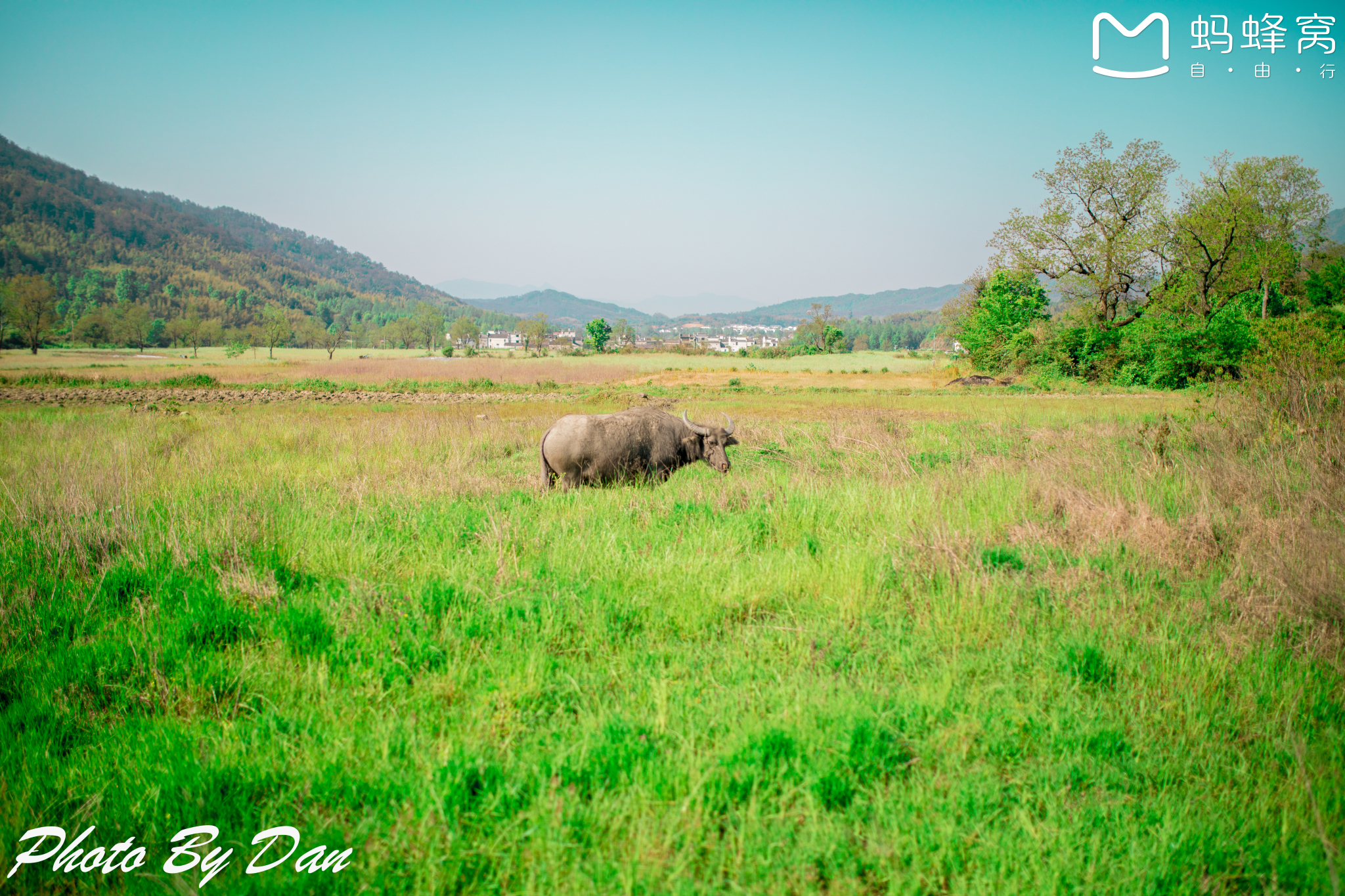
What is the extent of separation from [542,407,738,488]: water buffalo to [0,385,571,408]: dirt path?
66.1ft

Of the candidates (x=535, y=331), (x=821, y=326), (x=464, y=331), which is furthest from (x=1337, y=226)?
(x=464, y=331)

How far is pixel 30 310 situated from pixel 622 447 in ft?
281

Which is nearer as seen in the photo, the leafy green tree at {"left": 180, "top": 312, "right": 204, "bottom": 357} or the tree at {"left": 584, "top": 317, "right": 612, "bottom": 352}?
the leafy green tree at {"left": 180, "top": 312, "right": 204, "bottom": 357}

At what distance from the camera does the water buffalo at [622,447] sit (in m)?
9.30

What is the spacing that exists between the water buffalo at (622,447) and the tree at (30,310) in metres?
84.5

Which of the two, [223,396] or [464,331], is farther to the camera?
[464,331]

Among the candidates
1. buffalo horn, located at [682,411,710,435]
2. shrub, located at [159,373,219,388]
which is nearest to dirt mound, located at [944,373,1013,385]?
buffalo horn, located at [682,411,710,435]

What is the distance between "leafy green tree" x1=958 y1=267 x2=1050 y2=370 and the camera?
46938mm

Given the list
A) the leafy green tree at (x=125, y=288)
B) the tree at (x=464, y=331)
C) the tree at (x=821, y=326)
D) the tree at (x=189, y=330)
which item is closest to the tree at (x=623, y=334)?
the tree at (x=464, y=331)

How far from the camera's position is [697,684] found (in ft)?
11.9

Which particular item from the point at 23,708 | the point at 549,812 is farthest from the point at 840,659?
the point at 23,708

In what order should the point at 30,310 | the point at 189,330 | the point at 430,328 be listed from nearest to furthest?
the point at 30,310, the point at 189,330, the point at 430,328

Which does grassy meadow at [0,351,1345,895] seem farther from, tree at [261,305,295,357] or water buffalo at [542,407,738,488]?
tree at [261,305,295,357]

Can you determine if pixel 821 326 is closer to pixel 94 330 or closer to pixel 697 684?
pixel 94 330
